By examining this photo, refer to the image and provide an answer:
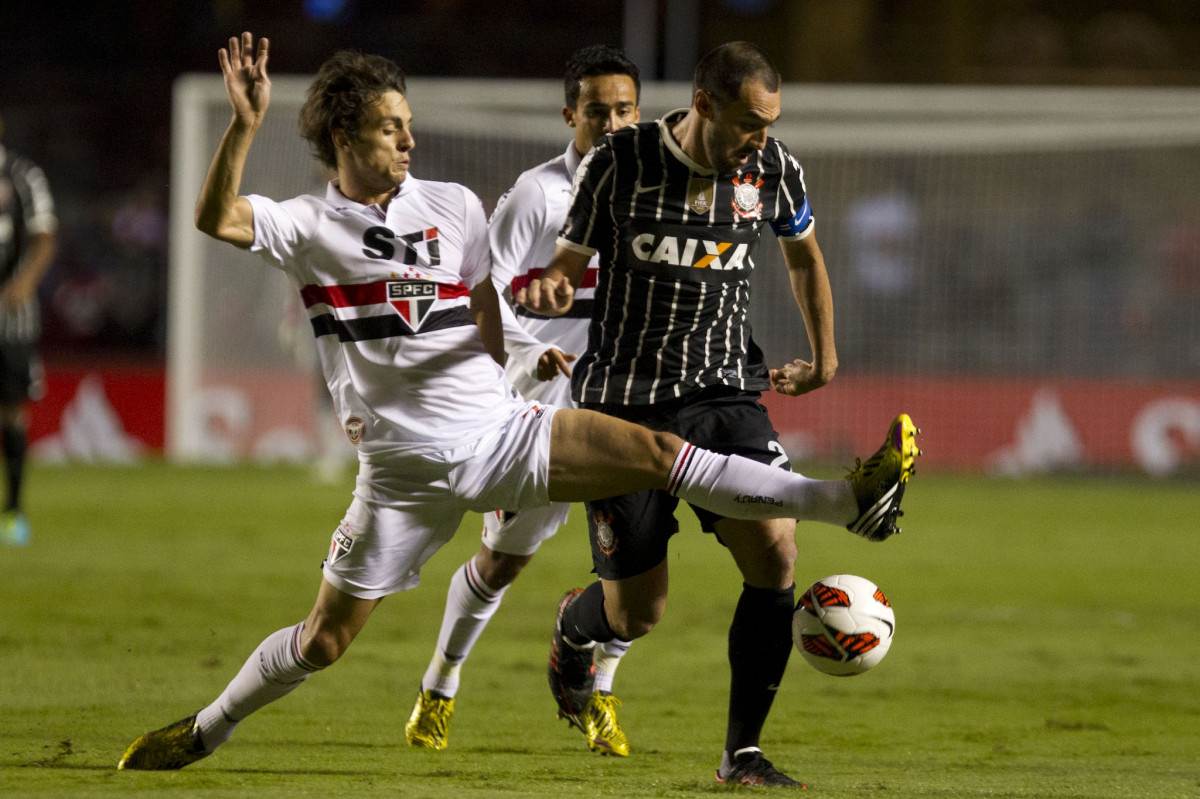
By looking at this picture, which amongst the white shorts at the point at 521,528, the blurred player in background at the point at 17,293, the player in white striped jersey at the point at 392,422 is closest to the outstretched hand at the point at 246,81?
the player in white striped jersey at the point at 392,422

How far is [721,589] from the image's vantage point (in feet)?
29.2

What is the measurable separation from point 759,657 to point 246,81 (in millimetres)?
2107

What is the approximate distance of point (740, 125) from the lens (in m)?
4.03

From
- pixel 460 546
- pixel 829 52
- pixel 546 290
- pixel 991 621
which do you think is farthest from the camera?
pixel 829 52

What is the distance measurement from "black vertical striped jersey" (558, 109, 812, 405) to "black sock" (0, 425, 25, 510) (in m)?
7.01

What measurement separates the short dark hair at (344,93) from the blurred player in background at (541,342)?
28.9 inches

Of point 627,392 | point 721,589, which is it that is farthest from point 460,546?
point 627,392

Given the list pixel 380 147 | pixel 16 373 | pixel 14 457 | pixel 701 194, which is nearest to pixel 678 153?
pixel 701 194

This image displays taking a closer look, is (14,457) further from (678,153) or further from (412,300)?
(678,153)

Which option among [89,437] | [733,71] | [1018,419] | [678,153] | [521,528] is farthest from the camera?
[89,437]

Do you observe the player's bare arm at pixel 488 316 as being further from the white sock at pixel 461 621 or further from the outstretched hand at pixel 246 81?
the white sock at pixel 461 621

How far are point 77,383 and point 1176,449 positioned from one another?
11790mm

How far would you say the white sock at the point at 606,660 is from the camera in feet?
17.1

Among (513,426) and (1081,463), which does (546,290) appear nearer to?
(513,426)
